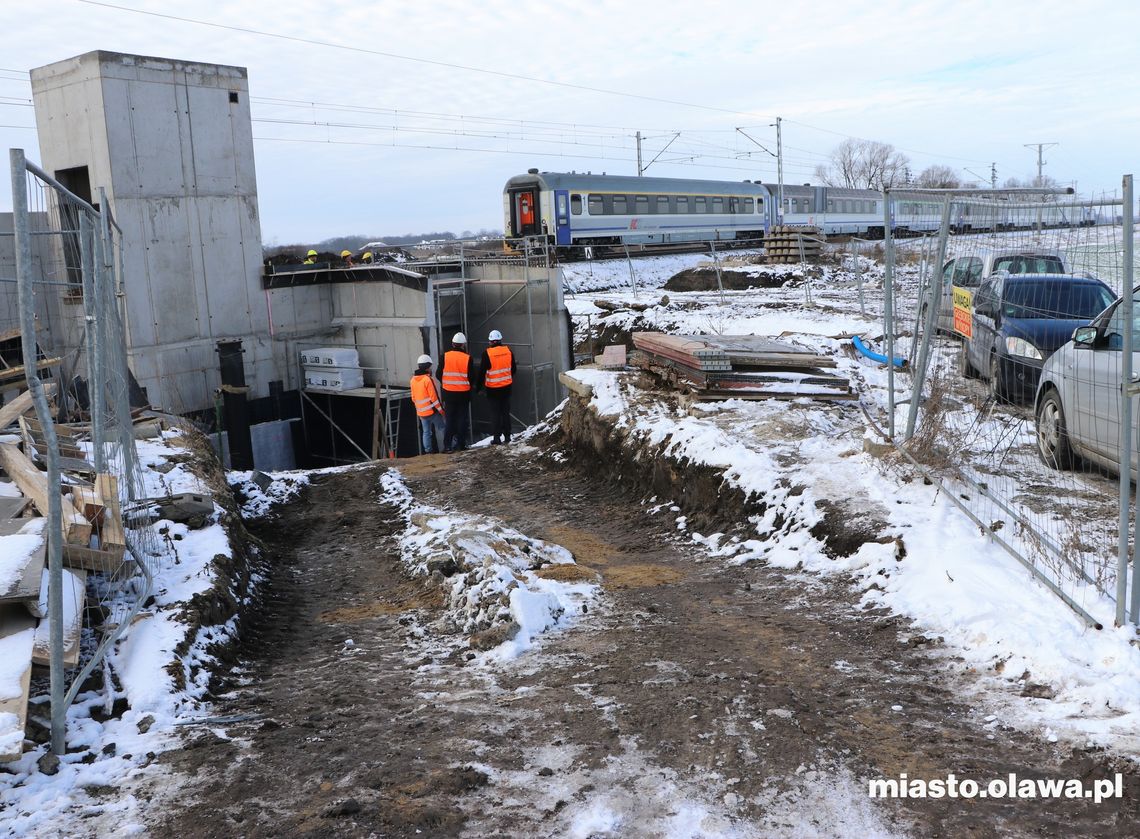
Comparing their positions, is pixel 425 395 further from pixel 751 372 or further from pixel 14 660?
pixel 14 660

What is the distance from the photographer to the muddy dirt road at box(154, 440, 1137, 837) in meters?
3.68

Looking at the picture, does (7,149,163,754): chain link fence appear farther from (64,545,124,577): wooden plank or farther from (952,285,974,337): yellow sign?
(952,285,974,337): yellow sign

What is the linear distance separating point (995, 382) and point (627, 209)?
2953cm

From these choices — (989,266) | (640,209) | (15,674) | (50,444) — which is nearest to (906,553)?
(989,266)

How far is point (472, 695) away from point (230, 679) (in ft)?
5.73

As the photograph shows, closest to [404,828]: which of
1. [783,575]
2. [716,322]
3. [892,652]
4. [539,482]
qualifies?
[892,652]

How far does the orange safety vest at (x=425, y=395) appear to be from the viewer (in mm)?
15977

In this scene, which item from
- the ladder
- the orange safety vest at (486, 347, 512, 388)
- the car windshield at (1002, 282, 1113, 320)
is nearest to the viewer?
the car windshield at (1002, 282, 1113, 320)

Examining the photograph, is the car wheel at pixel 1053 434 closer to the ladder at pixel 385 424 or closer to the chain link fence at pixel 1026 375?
the chain link fence at pixel 1026 375

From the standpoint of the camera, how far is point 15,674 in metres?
4.57

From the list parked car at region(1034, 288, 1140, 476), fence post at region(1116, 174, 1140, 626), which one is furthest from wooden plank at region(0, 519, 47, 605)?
parked car at region(1034, 288, 1140, 476)

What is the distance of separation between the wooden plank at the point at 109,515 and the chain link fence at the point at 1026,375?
6109 mm

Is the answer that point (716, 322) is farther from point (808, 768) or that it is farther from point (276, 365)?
point (808, 768)

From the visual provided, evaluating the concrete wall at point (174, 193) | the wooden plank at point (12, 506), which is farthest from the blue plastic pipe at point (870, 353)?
the concrete wall at point (174, 193)
